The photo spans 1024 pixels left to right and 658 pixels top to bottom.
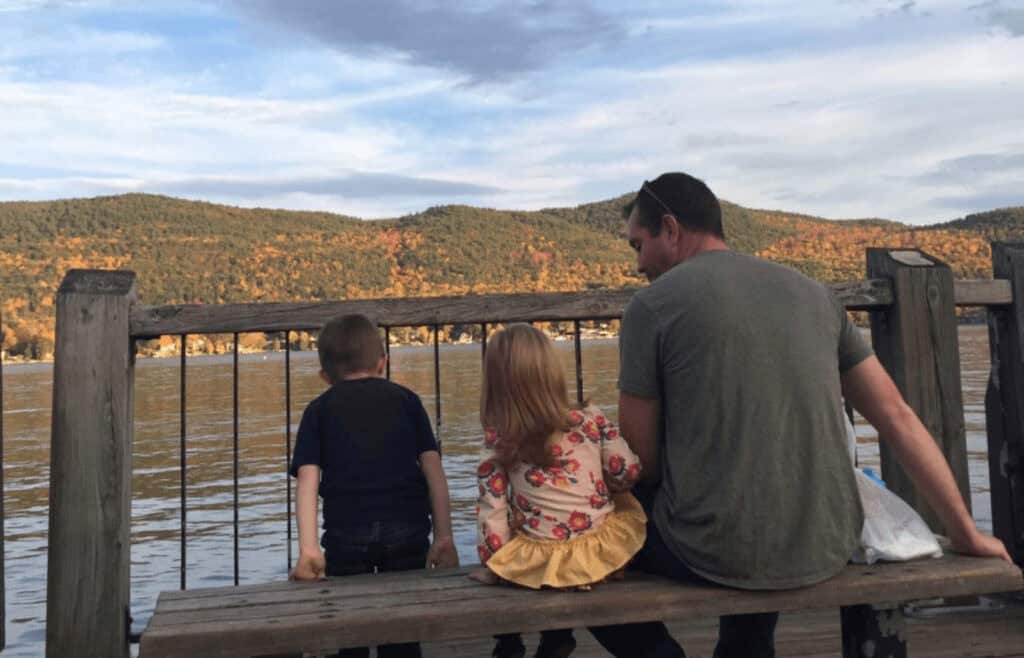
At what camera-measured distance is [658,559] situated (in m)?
2.57

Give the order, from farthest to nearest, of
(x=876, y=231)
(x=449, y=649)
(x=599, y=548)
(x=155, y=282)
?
1. (x=876, y=231)
2. (x=155, y=282)
3. (x=449, y=649)
4. (x=599, y=548)

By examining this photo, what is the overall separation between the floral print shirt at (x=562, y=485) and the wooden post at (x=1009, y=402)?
237 centimetres

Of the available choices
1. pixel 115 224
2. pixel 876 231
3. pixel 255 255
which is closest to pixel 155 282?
pixel 255 255

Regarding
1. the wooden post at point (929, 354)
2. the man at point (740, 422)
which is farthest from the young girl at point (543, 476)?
the wooden post at point (929, 354)

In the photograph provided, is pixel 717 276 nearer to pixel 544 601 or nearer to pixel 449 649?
pixel 544 601

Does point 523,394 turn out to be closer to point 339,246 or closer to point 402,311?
point 402,311

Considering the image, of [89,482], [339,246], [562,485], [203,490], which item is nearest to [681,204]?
[562,485]

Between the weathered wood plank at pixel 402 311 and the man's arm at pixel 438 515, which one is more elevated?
the weathered wood plank at pixel 402 311

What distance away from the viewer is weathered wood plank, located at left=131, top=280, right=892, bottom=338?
3.48 metres

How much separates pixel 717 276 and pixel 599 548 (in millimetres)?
724

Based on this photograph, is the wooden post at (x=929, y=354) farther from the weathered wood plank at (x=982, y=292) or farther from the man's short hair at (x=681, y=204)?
the man's short hair at (x=681, y=204)

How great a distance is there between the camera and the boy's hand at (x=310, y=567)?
273cm

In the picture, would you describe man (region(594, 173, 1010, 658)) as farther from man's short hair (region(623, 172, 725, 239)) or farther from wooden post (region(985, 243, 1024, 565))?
wooden post (region(985, 243, 1024, 565))

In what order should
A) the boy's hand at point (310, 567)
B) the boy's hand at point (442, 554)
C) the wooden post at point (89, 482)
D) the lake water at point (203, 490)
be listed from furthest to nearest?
the lake water at point (203, 490), the wooden post at point (89, 482), the boy's hand at point (442, 554), the boy's hand at point (310, 567)
